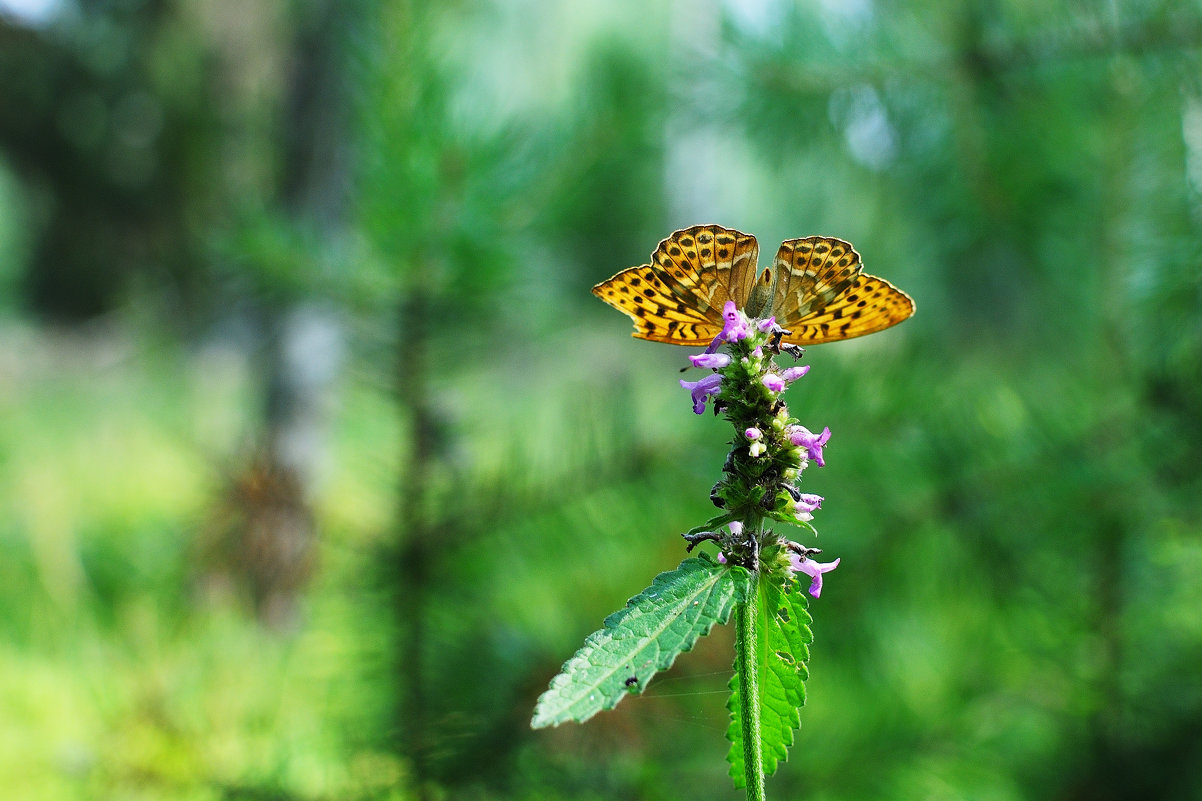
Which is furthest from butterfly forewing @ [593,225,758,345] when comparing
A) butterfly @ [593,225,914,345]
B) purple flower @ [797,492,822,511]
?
purple flower @ [797,492,822,511]

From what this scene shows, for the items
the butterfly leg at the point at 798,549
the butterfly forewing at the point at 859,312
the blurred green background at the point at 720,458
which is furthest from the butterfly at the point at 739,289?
the blurred green background at the point at 720,458

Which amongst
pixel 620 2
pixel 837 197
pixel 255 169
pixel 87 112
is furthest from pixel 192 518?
pixel 87 112

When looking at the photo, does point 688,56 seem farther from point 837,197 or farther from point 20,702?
point 20,702

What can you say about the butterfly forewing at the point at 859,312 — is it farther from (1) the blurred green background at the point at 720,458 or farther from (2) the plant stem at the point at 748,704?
(1) the blurred green background at the point at 720,458

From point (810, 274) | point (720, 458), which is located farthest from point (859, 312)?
point (720, 458)

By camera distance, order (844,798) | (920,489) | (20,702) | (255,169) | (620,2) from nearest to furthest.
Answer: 1. (844,798)
2. (920,489)
3. (20,702)
4. (255,169)
5. (620,2)

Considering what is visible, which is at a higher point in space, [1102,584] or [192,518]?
[192,518]
